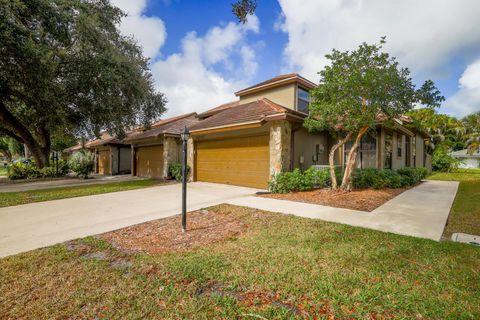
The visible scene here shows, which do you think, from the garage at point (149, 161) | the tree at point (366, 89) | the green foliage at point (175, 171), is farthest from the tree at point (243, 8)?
the garage at point (149, 161)

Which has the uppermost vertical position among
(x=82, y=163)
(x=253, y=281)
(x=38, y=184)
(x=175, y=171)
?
(x=82, y=163)

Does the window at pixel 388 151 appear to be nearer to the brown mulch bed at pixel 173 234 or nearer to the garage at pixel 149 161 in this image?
the brown mulch bed at pixel 173 234

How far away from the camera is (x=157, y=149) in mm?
15359

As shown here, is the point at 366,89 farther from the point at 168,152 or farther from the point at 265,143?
the point at 168,152

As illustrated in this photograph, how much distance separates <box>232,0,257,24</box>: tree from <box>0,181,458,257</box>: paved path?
184 inches

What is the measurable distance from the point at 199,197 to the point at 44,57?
30.5 feet

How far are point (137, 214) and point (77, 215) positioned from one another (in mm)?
1506

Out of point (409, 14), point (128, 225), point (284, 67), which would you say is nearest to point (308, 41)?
point (284, 67)

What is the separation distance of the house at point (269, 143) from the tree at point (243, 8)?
15.5 feet

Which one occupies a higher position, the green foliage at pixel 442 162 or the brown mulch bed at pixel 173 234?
the green foliage at pixel 442 162

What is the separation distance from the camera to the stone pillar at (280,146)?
353 inches

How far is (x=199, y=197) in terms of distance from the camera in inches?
318

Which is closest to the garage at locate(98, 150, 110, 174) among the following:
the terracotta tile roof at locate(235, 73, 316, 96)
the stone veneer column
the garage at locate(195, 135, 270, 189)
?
the stone veneer column

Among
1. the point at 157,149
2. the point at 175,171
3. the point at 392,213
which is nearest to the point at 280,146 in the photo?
the point at 392,213
